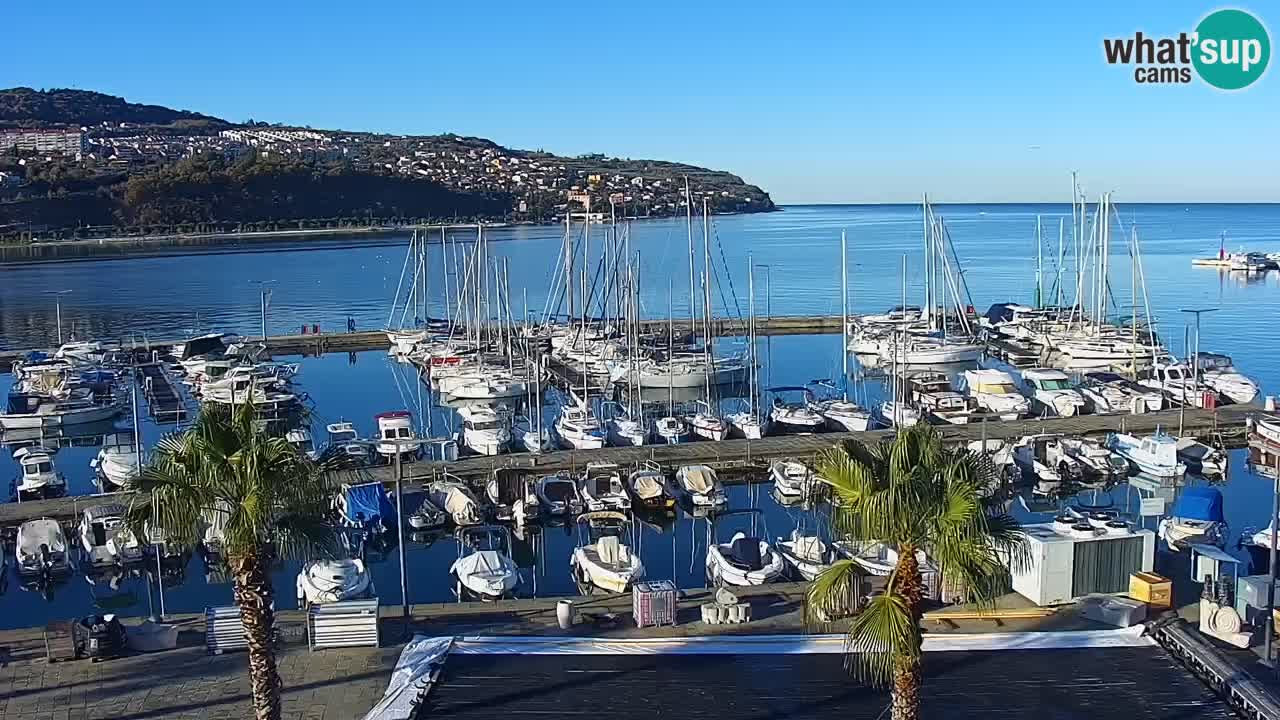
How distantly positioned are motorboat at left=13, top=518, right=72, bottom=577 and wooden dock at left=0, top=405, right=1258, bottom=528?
300 cm

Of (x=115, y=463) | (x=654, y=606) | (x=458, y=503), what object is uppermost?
(x=654, y=606)

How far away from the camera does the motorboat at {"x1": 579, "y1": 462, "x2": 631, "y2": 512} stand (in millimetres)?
27516

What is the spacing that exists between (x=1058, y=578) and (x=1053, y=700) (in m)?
4.66

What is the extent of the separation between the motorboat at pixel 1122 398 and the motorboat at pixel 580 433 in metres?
16.3

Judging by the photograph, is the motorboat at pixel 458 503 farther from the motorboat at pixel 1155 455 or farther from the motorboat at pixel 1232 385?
the motorboat at pixel 1232 385

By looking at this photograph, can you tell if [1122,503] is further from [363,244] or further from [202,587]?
[363,244]

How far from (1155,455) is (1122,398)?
7073 millimetres

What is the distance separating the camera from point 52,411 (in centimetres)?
4059

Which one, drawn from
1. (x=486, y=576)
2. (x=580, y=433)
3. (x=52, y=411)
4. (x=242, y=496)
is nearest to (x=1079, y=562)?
(x=486, y=576)

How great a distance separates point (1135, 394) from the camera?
37906 millimetres

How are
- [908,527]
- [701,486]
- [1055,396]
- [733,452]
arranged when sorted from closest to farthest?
[908,527] → [701,486] → [733,452] → [1055,396]

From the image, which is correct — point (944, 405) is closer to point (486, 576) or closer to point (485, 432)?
point (485, 432)

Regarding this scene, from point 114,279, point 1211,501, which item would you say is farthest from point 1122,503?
point 114,279

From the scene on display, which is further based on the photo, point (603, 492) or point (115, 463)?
point (115, 463)
